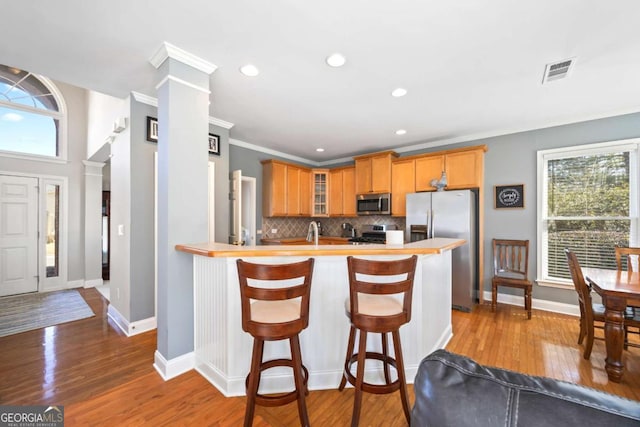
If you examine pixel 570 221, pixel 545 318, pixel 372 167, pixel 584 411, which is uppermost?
pixel 372 167

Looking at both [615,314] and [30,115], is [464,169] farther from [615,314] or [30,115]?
[30,115]

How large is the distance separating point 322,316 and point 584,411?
164cm

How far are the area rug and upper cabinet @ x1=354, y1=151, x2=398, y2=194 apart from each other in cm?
456

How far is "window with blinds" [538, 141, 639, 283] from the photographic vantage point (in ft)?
10.8

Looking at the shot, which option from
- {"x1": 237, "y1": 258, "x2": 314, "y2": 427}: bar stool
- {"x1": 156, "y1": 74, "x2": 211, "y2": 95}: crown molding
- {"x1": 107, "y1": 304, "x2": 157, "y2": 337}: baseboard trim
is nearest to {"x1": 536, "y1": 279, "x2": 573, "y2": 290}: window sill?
{"x1": 237, "y1": 258, "x2": 314, "y2": 427}: bar stool

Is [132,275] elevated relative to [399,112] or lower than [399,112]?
lower

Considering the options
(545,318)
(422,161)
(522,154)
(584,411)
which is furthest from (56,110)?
(545,318)

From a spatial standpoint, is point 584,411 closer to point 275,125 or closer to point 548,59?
point 548,59

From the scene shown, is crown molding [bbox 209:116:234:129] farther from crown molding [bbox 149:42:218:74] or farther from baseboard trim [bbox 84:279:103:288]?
baseboard trim [bbox 84:279:103:288]

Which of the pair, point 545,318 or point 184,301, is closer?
point 184,301

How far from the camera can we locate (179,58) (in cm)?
219

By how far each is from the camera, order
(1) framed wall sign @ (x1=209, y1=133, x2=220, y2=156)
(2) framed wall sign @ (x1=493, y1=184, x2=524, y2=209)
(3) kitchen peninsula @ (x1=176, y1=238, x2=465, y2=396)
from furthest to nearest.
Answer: (2) framed wall sign @ (x1=493, y1=184, x2=524, y2=209) → (1) framed wall sign @ (x1=209, y1=133, x2=220, y2=156) → (3) kitchen peninsula @ (x1=176, y1=238, x2=465, y2=396)

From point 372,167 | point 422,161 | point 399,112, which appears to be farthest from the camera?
point 372,167

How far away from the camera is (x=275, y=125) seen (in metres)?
3.90
